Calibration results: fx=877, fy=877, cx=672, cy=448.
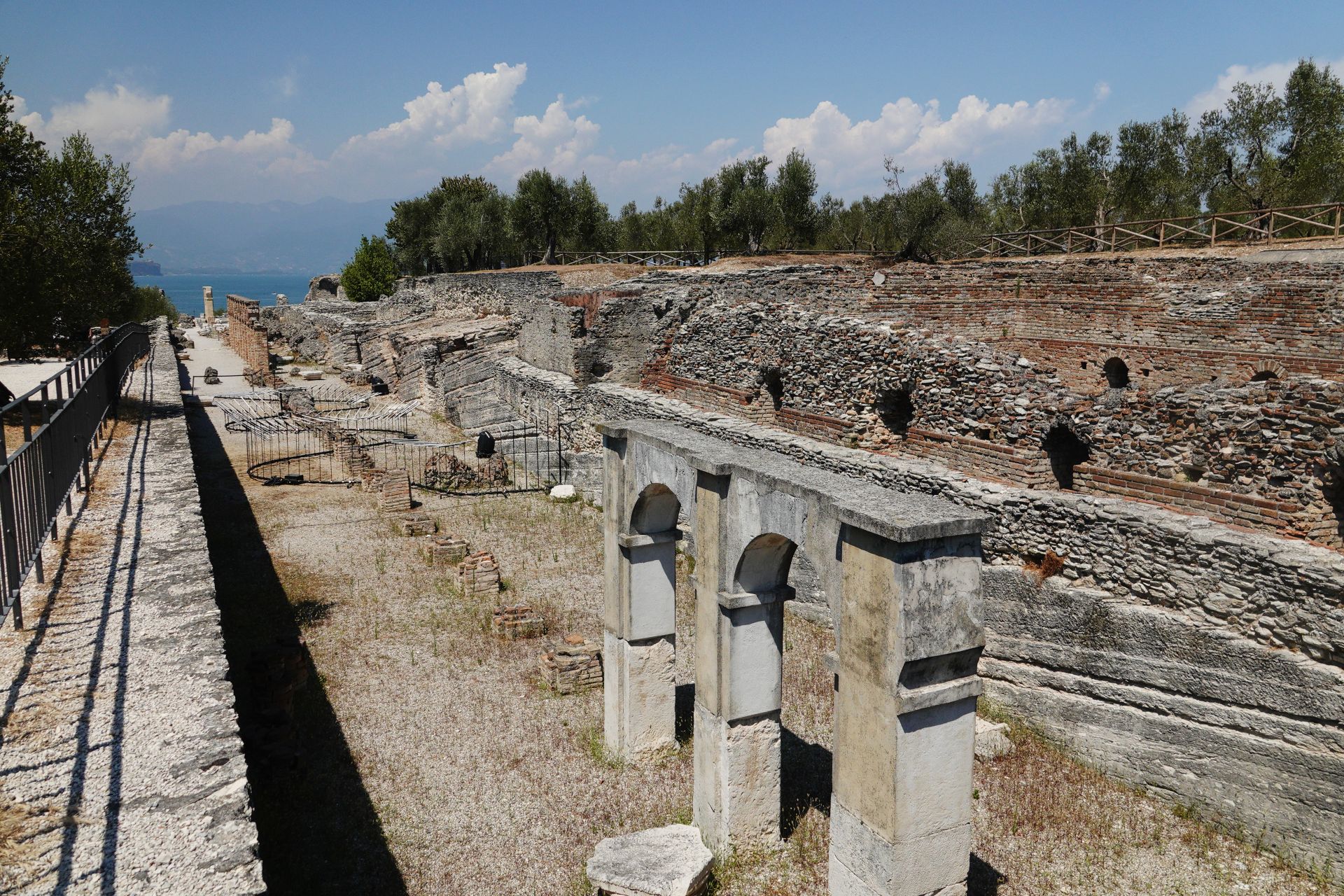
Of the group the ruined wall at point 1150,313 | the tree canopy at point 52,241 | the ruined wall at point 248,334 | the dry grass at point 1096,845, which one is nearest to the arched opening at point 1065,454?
the ruined wall at point 1150,313

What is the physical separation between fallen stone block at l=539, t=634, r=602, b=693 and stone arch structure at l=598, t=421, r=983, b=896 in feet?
9.53

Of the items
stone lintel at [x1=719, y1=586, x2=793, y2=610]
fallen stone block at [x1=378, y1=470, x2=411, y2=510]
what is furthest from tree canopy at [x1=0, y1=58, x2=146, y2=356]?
stone lintel at [x1=719, y1=586, x2=793, y2=610]

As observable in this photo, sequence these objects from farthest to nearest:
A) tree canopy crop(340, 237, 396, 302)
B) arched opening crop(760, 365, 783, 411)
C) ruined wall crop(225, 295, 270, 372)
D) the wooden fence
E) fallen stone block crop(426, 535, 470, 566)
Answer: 1. tree canopy crop(340, 237, 396, 302)
2. ruined wall crop(225, 295, 270, 372)
3. the wooden fence
4. arched opening crop(760, 365, 783, 411)
5. fallen stone block crop(426, 535, 470, 566)

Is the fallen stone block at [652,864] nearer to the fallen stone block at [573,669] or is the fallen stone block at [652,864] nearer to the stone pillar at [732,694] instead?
the stone pillar at [732,694]

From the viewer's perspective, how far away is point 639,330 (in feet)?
72.8

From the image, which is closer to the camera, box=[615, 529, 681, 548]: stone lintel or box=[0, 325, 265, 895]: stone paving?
box=[0, 325, 265, 895]: stone paving

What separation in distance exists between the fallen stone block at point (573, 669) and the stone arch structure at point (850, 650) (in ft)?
9.53

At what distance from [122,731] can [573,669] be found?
227 inches

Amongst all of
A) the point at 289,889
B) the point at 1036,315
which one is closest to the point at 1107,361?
the point at 1036,315

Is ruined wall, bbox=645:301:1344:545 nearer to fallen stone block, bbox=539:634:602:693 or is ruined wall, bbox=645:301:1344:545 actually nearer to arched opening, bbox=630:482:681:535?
arched opening, bbox=630:482:681:535

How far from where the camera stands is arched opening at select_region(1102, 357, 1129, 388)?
50.8 ft

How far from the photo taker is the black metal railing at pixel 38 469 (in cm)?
649

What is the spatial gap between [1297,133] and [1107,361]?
26216mm

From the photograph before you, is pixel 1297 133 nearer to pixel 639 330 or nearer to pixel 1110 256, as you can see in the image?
pixel 1110 256
